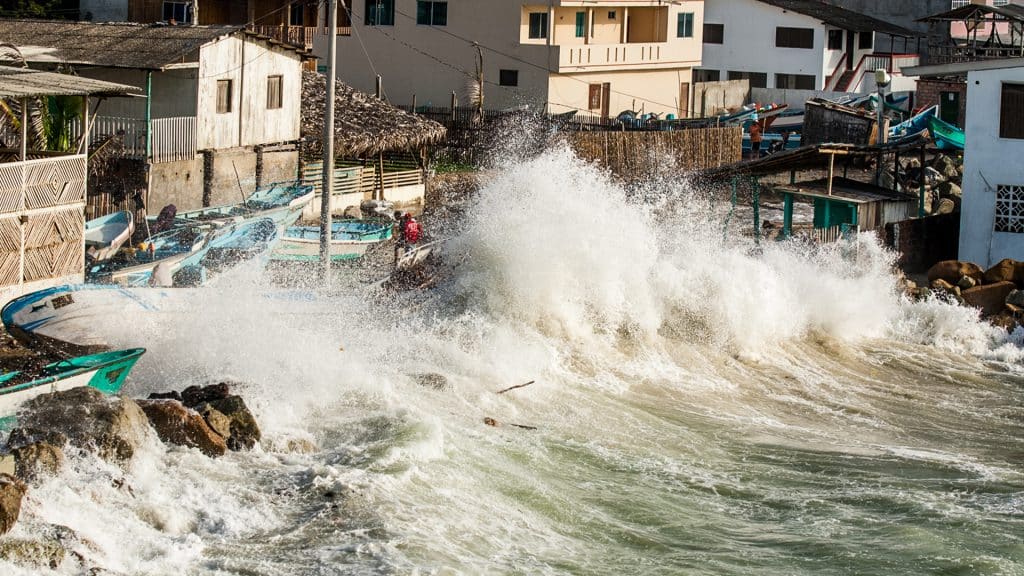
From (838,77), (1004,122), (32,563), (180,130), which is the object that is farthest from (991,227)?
(838,77)

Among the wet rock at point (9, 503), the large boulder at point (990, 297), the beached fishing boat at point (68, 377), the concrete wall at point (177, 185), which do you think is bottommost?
the wet rock at point (9, 503)

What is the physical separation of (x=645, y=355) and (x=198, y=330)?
25.3 ft

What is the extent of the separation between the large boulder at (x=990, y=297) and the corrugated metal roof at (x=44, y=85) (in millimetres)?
16149

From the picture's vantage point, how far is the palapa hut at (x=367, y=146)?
35906 mm

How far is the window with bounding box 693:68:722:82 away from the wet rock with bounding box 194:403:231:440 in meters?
50.5

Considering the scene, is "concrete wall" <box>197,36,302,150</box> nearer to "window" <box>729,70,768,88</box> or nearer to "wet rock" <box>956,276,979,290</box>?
"wet rock" <box>956,276,979,290</box>

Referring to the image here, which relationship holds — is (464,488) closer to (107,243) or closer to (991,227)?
(107,243)

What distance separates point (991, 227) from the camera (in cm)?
3056

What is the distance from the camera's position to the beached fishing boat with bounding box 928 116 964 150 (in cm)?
4322

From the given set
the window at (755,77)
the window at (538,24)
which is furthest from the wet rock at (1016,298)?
the window at (755,77)

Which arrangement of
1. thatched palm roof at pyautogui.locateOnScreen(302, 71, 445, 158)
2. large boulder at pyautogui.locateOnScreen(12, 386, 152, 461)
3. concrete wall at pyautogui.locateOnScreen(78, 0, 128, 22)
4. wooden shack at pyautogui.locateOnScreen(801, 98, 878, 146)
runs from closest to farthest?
large boulder at pyautogui.locateOnScreen(12, 386, 152, 461) < thatched palm roof at pyautogui.locateOnScreen(302, 71, 445, 158) < wooden shack at pyautogui.locateOnScreen(801, 98, 878, 146) < concrete wall at pyautogui.locateOnScreen(78, 0, 128, 22)

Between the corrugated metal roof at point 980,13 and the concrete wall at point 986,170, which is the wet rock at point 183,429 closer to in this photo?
the concrete wall at point 986,170

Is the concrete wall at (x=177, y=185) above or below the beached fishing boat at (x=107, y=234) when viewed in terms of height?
above

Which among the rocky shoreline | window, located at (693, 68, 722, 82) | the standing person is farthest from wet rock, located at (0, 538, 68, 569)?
window, located at (693, 68, 722, 82)
